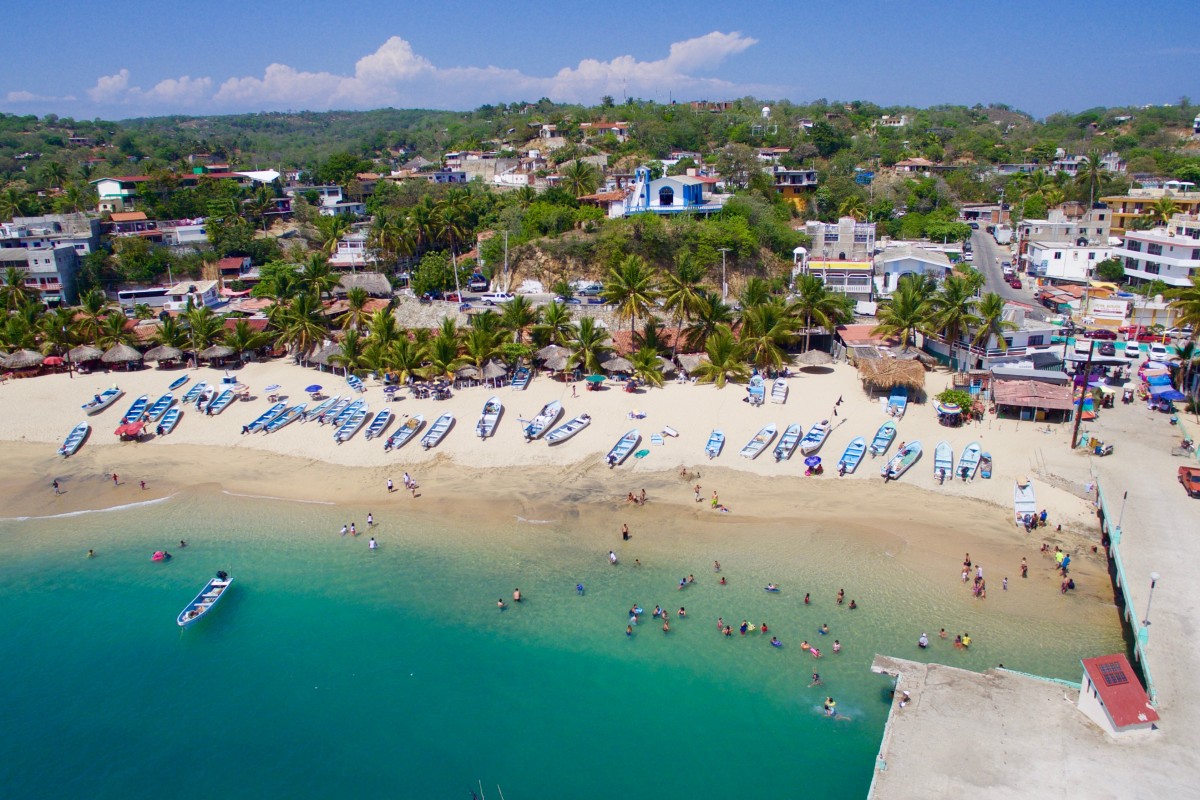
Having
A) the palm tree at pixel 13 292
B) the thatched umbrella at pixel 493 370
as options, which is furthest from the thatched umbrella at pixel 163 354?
the thatched umbrella at pixel 493 370

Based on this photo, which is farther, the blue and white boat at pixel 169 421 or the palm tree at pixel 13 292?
the palm tree at pixel 13 292

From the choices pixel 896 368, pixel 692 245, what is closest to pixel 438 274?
pixel 692 245

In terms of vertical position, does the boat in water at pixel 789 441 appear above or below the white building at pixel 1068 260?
below

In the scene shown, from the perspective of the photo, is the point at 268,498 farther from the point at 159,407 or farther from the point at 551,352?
the point at 551,352

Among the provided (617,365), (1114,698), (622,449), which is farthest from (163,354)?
(1114,698)

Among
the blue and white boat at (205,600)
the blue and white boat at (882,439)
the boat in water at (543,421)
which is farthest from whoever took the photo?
the boat in water at (543,421)

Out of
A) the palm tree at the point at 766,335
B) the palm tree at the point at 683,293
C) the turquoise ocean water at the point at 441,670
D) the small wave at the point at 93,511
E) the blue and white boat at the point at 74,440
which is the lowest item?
the turquoise ocean water at the point at 441,670

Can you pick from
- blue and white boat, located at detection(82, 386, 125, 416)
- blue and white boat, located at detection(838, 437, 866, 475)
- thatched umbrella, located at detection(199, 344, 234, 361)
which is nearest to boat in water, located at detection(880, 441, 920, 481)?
blue and white boat, located at detection(838, 437, 866, 475)

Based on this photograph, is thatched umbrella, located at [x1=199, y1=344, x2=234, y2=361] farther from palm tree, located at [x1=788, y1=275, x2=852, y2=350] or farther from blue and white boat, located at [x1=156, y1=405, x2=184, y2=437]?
palm tree, located at [x1=788, y1=275, x2=852, y2=350]

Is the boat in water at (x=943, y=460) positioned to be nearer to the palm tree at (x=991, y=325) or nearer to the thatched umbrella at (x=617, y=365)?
the palm tree at (x=991, y=325)
